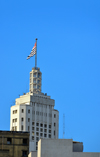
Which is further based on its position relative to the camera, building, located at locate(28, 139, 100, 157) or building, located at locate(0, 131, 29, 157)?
building, located at locate(0, 131, 29, 157)

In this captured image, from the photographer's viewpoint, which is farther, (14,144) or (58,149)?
(14,144)

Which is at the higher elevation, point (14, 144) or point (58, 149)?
point (14, 144)

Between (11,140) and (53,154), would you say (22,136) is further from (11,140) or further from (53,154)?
(53,154)

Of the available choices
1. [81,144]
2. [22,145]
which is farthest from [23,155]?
[81,144]

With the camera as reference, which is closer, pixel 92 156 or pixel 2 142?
pixel 92 156

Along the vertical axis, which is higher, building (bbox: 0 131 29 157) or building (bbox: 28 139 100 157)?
building (bbox: 0 131 29 157)

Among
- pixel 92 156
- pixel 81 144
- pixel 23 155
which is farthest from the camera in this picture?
pixel 23 155

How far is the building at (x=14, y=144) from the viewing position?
16900 cm

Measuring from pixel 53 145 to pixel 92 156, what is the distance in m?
7.18

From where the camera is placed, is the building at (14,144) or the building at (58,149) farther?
the building at (14,144)

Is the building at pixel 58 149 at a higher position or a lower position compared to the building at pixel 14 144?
lower

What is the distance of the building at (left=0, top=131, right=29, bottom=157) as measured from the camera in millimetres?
169000

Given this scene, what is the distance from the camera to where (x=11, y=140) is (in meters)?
171

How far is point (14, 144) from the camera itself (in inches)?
6703
